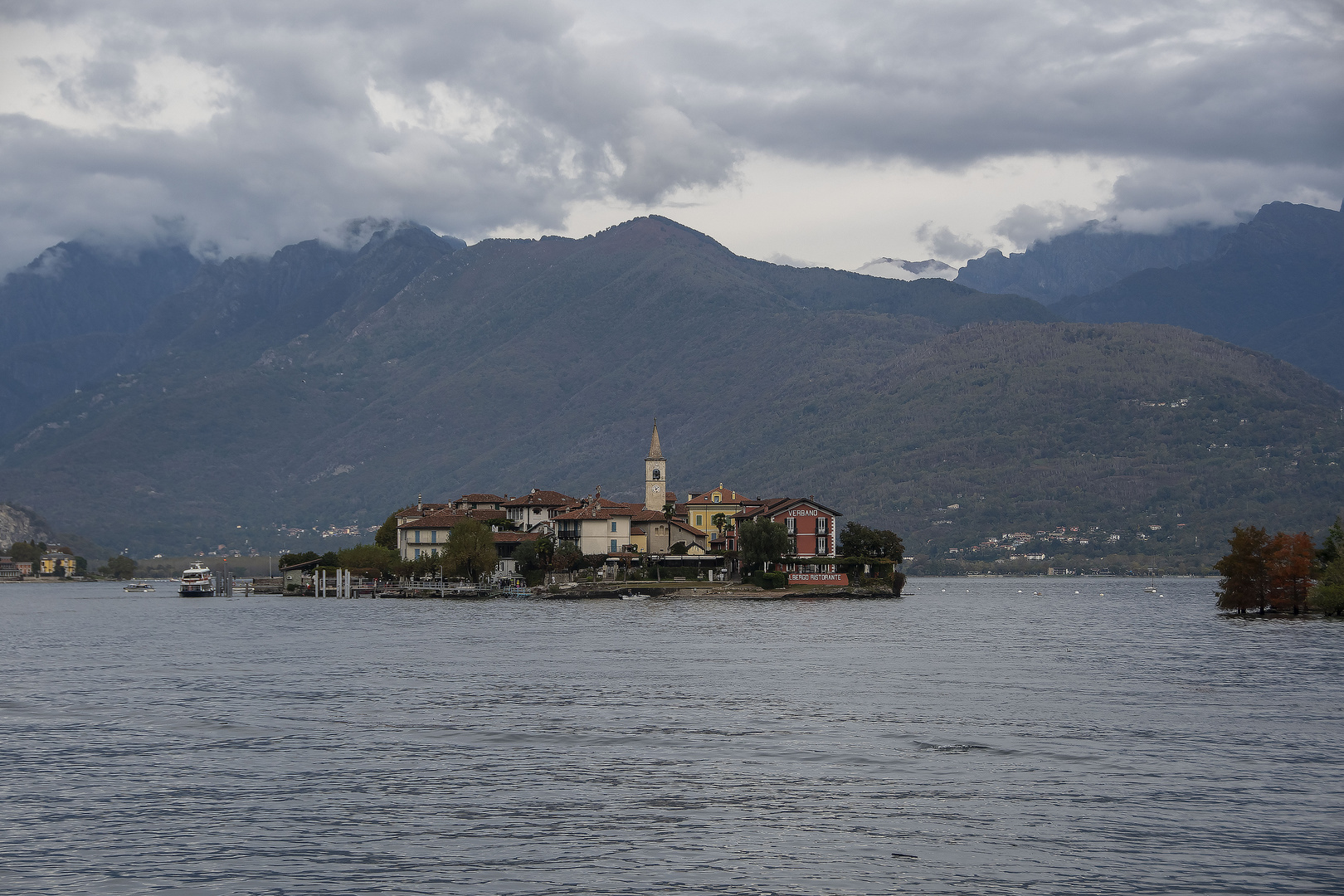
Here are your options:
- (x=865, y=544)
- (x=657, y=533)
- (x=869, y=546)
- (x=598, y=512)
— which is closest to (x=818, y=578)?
(x=865, y=544)

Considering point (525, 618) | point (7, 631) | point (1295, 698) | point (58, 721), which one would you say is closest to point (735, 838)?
point (58, 721)

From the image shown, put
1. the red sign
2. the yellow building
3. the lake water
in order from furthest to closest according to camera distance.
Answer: the yellow building
the red sign
the lake water

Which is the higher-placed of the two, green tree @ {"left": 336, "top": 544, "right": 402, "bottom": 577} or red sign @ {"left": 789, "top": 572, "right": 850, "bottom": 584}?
green tree @ {"left": 336, "top": 544, "right": 402, "bottom": 577}

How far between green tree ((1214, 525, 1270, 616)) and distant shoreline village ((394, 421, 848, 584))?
52.8 m

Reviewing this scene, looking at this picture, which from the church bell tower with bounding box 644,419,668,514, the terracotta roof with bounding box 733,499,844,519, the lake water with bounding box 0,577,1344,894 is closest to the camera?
the lake water with bounding box 0,577,1344,894

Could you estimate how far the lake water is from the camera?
90.4ft

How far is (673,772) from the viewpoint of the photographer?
3812 cm

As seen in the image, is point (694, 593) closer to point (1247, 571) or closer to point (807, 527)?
point (807, 527)

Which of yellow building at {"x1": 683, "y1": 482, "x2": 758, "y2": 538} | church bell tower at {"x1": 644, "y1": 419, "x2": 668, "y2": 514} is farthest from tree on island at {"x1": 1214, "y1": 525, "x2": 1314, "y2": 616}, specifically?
church bell tower at {"x1": 644, "y1": 419, "x2": 668, "y2": 514}

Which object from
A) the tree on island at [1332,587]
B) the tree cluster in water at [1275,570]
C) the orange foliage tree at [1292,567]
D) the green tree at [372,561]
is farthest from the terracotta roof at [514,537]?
the tree on island at [1332,587]

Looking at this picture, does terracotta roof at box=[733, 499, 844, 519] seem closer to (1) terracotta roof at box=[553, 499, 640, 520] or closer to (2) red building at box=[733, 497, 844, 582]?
(2) red building at box=[733, 497, 844, 582]

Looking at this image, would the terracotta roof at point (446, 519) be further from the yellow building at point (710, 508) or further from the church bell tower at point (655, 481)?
the yellow building at point (710, 508)

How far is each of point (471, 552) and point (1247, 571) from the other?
3433 inches

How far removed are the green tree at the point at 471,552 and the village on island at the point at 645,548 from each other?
157 mm
